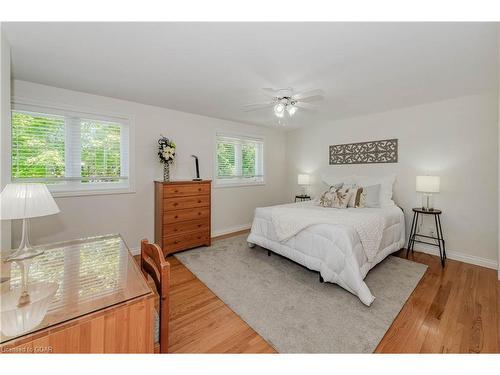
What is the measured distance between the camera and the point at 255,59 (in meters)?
1.95

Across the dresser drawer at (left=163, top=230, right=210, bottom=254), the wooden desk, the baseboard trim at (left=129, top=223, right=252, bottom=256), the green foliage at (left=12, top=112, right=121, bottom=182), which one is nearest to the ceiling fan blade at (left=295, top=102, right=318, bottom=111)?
the dresser drawer at (left=163, top=230, right=210, bottom=254)

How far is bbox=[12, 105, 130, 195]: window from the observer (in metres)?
2.52

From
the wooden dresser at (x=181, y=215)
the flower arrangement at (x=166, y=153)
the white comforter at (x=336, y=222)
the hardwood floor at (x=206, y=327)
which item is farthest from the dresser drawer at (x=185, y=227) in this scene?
the white comforter at (x=336, y=222)

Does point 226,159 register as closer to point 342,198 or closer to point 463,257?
point 342,198

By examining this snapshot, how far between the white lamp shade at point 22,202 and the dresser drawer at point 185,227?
6.25ft

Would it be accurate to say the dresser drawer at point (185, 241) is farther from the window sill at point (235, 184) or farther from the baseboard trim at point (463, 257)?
the baseboard trim at point (463, 257)

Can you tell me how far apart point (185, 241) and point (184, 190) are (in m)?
0.78

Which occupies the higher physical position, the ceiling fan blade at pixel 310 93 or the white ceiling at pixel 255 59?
the white ceiling at pixel 255 59

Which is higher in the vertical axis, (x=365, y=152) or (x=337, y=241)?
(x=365, y=152)

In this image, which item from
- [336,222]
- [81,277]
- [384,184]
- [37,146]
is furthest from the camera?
[384,184]

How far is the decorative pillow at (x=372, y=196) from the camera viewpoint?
10.8 feet

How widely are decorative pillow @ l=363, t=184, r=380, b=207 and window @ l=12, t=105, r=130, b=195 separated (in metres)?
3.58

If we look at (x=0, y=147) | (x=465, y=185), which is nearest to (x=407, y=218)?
(x=465, y=185)

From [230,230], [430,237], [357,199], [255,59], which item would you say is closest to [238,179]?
[230,230]
